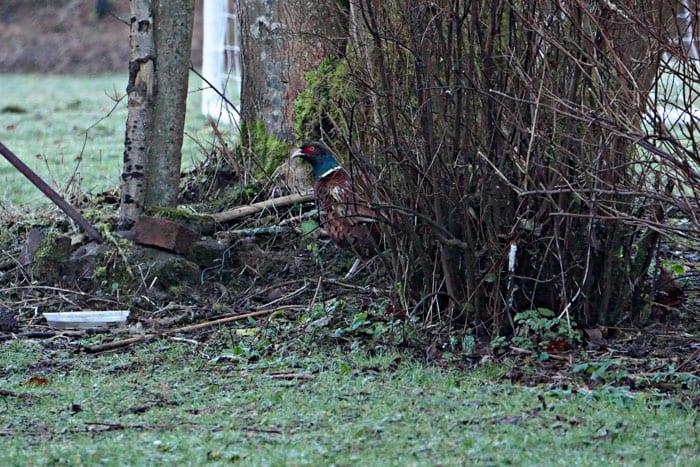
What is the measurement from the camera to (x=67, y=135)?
45.1 feet

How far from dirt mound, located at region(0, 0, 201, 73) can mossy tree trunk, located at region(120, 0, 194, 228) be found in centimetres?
1833

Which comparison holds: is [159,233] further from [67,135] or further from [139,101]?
[67,135]

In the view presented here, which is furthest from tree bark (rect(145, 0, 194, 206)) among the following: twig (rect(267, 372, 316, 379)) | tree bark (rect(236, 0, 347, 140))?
twig (rect(267, 372, 316, 379))

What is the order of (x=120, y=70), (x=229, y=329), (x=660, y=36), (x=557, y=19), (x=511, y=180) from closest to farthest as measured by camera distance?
(x=660, y=36)
(x=557, y=19)
(x=511, y=180)
(x=229, y=329)
(x=120, y=70)

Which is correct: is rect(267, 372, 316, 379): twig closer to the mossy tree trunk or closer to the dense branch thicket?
the dense branch thicket

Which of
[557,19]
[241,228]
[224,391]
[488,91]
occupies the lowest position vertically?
[224,391]

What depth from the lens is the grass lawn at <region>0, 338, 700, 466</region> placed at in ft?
11.9

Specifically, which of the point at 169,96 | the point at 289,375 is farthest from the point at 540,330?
the point at 169,96

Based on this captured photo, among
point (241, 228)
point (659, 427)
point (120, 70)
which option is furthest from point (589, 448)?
point (120, 70)

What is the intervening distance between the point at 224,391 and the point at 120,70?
22.0 metres

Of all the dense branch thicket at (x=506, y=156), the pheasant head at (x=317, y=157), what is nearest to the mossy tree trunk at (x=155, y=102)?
the pheasant head at (x=317, y=157)

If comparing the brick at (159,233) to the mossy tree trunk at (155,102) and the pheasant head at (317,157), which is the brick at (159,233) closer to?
the mossy tree trunk at (155,102)

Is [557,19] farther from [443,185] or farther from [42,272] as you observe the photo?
[42,272]

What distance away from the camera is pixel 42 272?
657 cm
